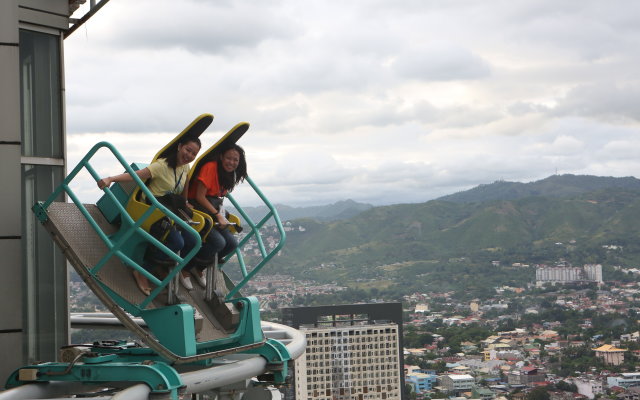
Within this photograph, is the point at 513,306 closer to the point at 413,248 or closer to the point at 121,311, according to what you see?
the point at 413,248

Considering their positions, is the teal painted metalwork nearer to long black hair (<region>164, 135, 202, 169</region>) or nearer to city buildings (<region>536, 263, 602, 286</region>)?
long black hair (<region>164, 135, 202, 169</region>)

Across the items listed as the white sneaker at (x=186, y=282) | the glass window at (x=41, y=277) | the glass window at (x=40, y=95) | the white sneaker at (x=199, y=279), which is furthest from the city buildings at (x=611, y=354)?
the glass window at (x=40, y=95)

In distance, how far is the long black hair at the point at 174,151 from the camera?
25.5 feet

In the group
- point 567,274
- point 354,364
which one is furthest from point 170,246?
point 567,274

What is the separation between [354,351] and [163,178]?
60217 mm

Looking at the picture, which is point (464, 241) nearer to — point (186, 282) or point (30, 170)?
point (186, 282)

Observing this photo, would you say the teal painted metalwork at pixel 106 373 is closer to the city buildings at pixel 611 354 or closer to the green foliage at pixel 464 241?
the city buildings at pixel 611 354

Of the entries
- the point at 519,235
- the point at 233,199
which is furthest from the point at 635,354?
the point at 233,199

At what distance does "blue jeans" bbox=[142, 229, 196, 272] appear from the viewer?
7.54 m

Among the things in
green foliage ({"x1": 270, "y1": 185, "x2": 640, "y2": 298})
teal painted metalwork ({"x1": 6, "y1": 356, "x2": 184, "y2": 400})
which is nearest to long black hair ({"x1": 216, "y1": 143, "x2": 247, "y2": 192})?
teal painted metalwork ({"x1": 6, "y1": 356, "x2": 184, "y2": 400})

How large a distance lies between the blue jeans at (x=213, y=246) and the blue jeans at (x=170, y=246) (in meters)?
0.29

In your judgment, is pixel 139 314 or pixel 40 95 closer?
pixel 139 314

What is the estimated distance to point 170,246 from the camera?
7.55 m

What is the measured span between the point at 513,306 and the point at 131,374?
394 feet
